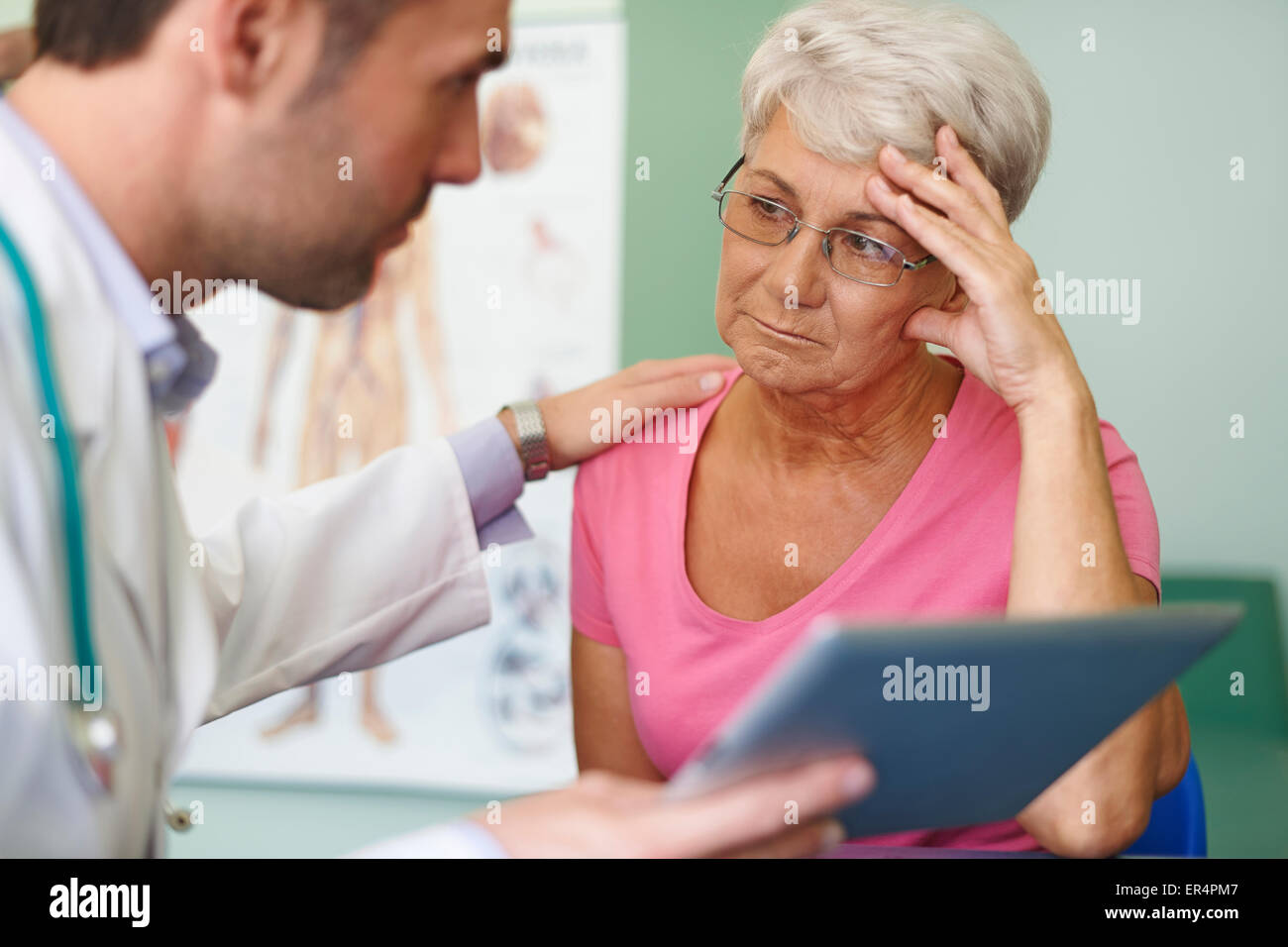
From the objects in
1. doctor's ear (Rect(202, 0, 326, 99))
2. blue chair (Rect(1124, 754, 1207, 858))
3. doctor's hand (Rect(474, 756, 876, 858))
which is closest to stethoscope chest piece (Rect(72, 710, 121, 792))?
doctor's hand (Rect(474, 756, 876, 858))

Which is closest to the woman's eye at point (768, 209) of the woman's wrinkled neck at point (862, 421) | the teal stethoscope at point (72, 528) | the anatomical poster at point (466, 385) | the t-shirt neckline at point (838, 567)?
the woman's wrinkled neck at point (862, 421)

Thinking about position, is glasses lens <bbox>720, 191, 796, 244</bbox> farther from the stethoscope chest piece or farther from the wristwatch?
the stethoscope chest piece

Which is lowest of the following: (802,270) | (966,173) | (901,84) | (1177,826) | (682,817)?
(1177,826)

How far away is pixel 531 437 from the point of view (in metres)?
1.53

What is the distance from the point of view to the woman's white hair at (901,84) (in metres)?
1.33

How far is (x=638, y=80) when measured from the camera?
2982 millimetres

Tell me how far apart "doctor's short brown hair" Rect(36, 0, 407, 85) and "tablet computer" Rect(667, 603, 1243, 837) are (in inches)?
25.9

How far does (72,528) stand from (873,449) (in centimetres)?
104

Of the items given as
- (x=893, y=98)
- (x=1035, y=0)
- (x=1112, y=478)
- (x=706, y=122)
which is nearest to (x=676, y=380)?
(x=893, y=98)

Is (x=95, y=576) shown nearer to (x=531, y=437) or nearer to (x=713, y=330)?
(x=531, y=437)

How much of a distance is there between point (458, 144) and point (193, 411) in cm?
243

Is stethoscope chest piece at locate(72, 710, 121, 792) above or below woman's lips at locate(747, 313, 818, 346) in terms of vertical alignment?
below

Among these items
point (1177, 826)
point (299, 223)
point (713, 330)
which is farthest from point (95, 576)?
point (713, 330)

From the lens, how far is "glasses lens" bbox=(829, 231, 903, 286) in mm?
1384
